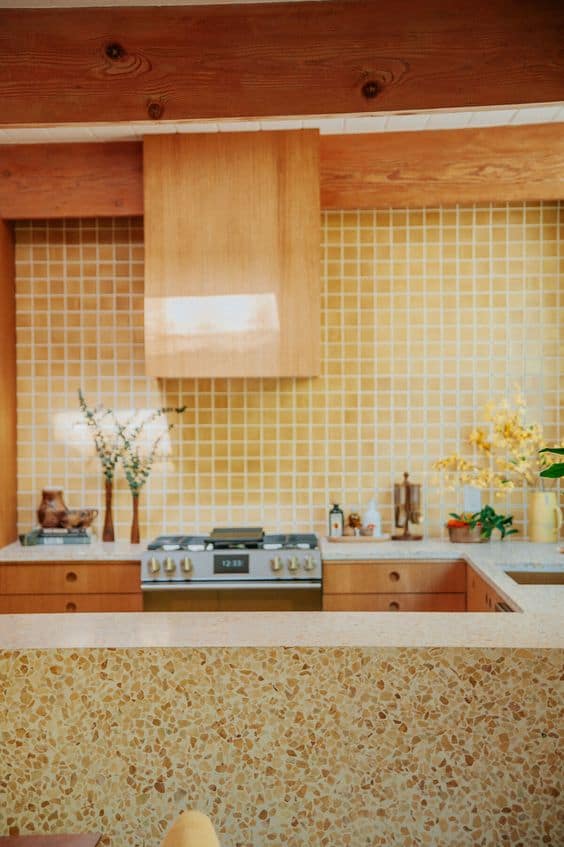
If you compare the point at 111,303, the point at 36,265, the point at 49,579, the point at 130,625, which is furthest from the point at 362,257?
the point at 130,625

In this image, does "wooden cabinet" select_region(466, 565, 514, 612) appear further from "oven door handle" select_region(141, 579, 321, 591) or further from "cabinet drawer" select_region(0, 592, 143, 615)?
"cabinet drawer" select_region(0, 592, 143, 615)

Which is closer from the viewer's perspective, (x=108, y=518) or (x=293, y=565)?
(x=293, y=565)

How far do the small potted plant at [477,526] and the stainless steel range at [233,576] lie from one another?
2.27ft

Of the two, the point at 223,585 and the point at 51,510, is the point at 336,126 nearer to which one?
the point at 223,585

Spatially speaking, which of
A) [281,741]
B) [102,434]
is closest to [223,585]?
[102,434]

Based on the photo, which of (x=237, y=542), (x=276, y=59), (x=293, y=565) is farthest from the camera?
(x=237, y=542)

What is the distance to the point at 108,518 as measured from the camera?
391 cm

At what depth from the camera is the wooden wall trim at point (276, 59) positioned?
89.1 inches

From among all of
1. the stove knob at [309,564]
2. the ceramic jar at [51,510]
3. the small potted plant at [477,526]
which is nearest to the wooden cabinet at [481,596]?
the small potted plant at [477,526]

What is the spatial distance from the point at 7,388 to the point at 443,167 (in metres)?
2.27

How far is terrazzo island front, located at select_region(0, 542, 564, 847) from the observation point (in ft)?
4.91

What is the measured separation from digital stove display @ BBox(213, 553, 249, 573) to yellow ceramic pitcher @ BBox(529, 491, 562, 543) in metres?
1.35

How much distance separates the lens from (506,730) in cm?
150

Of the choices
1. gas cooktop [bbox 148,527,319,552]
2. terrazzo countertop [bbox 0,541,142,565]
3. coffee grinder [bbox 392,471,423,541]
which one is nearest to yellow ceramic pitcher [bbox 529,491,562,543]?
coffee grinder [bbox 392,471,423,541]
